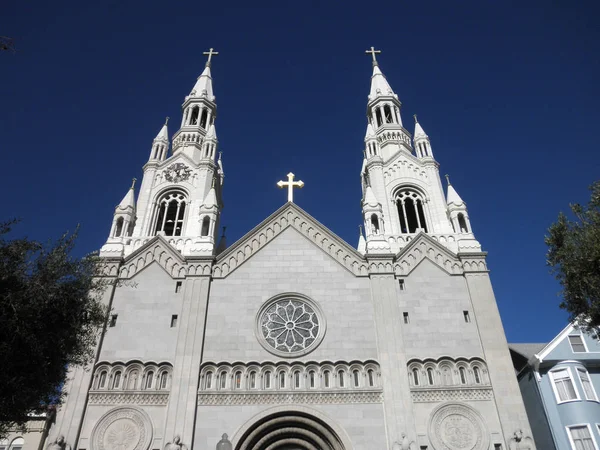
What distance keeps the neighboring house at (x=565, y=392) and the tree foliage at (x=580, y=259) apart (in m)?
5.72

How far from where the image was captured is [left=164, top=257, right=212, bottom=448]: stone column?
2248 centimetres

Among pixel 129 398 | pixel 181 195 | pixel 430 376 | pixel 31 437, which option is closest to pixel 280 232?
pixel 181 195

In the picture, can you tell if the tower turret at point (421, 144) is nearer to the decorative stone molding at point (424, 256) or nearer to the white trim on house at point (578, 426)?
the decorative stone molding at point (424, 256)

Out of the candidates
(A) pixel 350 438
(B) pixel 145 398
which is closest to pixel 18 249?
(B) pixel 145 398

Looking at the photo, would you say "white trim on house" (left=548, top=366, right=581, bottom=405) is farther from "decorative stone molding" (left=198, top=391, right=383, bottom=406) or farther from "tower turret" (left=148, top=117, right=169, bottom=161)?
"tower turret" (left=148, top=117, right=169, bottom=161)

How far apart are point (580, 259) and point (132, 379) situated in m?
20.5

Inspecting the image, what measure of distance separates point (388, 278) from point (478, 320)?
5.24m

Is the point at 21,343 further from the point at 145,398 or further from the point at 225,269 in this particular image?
the point at 225,269

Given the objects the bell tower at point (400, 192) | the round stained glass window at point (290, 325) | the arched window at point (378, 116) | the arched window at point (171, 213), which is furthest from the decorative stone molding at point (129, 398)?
the arched window at point (378, 116)

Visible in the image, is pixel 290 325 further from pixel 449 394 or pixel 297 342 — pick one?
pixel 449 394

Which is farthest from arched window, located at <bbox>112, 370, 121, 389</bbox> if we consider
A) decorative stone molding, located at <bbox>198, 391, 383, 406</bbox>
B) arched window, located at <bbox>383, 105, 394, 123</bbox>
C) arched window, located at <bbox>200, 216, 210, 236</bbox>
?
arched window, located at <bbox>383, 105, 394, 123</bbox>

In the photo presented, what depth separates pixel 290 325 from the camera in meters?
26.2

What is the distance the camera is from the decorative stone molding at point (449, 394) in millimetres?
23609

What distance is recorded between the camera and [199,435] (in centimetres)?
2241
